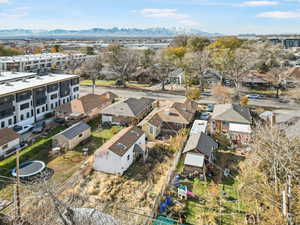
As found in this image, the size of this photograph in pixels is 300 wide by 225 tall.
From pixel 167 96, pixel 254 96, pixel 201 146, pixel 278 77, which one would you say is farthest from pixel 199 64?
pixel 201 146

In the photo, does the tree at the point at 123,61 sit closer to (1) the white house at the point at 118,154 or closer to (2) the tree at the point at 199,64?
(2) the tree at the point at 199,64

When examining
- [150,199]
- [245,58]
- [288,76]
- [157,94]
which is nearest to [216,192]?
[150,199]

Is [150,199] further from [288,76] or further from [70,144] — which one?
[288,76]

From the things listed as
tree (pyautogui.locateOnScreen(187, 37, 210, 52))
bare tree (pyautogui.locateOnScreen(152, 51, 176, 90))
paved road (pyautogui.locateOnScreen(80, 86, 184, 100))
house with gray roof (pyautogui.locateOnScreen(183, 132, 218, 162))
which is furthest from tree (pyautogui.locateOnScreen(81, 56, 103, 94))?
house with gray roof (pyautogui.locateOnScreen(183, 132, 218, 162))

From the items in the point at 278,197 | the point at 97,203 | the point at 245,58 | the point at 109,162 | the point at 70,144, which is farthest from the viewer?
the point at 245,58

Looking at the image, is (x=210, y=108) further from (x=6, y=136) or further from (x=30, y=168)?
(x=6, y=136)

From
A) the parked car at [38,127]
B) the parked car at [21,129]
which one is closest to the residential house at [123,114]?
the parked car at [38,127]
